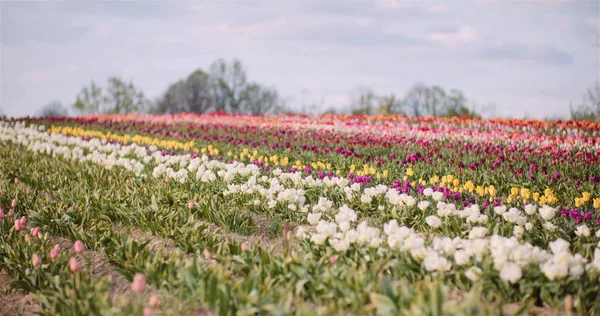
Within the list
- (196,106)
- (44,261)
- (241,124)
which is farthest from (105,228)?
(196,106)

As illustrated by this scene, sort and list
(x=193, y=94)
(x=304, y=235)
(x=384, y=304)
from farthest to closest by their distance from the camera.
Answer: (x=193, y=94) → (x=304, y=235) → (x=384, y=304)

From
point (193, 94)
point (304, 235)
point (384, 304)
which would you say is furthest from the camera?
point (193, 94)

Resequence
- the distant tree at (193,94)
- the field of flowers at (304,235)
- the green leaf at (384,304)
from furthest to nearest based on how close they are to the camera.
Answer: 1. the distant tree at (193,94)
2. the field of flowers at (304,235)
3. the green leaf at (384,304)

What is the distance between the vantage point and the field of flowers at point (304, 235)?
3346 millimetres

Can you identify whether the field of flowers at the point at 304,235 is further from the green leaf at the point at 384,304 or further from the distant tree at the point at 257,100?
the distant tree at the point at 257,100

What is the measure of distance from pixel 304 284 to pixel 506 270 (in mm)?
1333

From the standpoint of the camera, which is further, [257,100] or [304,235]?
[257,100]

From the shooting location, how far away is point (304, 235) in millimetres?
4621

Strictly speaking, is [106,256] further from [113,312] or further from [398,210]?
[398,210]

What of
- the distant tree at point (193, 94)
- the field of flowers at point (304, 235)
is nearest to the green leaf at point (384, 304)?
the field of flowers at point (304, 235)

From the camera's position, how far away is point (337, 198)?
6117mm

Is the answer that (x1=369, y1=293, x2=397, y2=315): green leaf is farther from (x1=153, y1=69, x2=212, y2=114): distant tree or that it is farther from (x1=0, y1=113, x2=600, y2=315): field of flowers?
(x1=153, y1=69, x2=212, y2=114): distant tree

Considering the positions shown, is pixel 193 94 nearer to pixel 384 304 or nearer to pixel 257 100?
pixel 257 100

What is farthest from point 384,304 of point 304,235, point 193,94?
point 193,94
